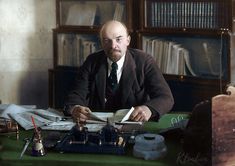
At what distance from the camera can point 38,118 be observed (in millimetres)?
2336

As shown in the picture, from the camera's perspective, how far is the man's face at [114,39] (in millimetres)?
2863

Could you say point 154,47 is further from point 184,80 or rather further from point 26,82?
point 26,82

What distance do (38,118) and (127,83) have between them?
0.75 meters

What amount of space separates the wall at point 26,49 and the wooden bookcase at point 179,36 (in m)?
0.32

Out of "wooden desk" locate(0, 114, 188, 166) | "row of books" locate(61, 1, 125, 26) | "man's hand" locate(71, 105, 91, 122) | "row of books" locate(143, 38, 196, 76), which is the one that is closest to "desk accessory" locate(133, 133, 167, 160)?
"wooden desk" locate(0, 114, 188, 166)

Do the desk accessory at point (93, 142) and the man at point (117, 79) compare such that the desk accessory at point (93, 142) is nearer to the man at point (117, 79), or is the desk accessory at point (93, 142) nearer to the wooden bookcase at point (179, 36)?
the man at point (117, 79)

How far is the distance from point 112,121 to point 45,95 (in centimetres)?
217

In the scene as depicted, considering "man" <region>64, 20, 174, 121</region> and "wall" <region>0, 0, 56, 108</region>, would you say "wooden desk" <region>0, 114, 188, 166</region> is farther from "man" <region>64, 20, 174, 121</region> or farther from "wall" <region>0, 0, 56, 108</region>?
"wall" <region>0, 0, 56, 108</region>

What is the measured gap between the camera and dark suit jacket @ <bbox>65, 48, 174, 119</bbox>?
2.86 m

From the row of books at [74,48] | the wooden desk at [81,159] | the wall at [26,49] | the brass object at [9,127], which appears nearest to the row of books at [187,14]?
the row of books at [74,48]

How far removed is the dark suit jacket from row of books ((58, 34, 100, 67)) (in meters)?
1.00

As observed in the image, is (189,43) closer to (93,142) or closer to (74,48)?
(74,48)

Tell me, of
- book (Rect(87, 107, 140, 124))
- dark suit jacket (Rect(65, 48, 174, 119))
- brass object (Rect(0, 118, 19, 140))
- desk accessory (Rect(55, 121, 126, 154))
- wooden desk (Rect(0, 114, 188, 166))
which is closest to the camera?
wooden desk (Rect(0, 114, 188, 166))

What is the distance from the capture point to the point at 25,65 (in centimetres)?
427
